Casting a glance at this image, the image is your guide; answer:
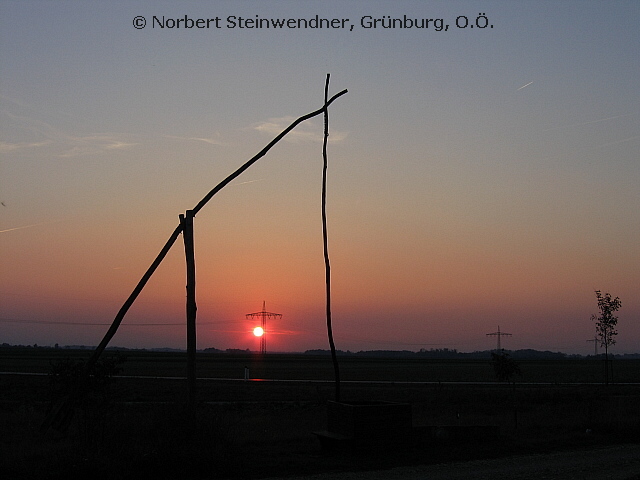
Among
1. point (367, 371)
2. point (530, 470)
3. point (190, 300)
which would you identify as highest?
point (190, 300)

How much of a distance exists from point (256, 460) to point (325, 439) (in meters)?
1.81

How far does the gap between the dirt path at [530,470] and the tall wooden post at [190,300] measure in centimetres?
365

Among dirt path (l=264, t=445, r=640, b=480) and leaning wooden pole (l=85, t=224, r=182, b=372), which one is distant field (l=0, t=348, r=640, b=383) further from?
dirt path (l=264, t=445, r=640, b=480)

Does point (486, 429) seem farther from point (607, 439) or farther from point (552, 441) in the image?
point (607, 439)

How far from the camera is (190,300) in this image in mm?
14367

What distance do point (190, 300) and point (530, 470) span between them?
713cm

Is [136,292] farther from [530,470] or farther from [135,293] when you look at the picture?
[530,470]

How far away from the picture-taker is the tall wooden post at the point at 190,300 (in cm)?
1385

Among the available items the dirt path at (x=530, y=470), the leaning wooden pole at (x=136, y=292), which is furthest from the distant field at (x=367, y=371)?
the dirt path at (x=530, y=470)

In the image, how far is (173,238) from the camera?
14.7 m

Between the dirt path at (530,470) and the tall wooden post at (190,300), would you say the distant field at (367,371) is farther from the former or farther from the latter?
the dirt path at (530,470)

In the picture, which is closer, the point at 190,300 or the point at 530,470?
the point at 530,470

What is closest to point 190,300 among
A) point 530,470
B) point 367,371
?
point 530,470

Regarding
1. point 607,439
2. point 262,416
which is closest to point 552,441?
point 607,439
